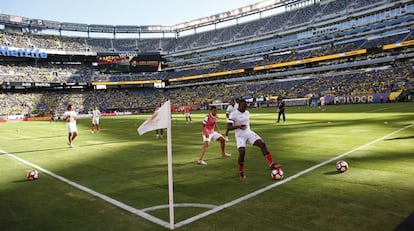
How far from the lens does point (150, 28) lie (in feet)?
355

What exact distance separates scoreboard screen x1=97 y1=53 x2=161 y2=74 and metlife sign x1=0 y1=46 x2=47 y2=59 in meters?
16.8

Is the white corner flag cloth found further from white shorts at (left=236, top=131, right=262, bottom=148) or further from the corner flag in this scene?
white shorts at (left=236, top=131, right=262, bottom=148)

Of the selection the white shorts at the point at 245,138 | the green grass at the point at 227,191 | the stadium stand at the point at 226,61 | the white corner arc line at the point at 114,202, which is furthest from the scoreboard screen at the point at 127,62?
the white shorts at the point at 245,138

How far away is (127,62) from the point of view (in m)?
97.1

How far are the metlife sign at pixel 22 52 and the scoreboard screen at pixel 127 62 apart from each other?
16798mm

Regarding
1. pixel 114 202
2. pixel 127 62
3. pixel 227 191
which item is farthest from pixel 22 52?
pixel 227 191

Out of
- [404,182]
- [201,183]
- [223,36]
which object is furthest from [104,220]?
[223,36]

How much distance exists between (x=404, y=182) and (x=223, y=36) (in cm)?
9387

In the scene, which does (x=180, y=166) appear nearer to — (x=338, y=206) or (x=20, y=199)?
(x=20, y=199)

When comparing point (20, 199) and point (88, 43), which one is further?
point (88, 43)

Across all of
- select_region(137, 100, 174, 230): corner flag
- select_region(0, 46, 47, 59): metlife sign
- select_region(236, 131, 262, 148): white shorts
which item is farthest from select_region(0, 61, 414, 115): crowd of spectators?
select_region(137, 100, 174, 230): corner flag

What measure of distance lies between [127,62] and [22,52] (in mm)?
29445

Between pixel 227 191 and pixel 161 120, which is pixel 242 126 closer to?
pixel 227 191

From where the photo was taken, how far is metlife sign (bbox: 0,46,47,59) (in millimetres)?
74250
